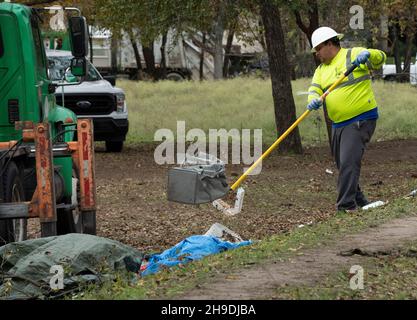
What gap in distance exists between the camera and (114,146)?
75.6 ft

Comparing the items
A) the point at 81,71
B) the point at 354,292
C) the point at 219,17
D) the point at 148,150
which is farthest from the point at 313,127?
the point at 354,292

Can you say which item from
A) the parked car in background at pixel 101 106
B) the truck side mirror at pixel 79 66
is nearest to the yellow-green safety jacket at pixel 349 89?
the truck side mirror at pixel 79 66

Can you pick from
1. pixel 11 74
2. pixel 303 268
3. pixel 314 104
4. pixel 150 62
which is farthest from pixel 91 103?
pixel 150 62

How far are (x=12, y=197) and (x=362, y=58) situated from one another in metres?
3.71

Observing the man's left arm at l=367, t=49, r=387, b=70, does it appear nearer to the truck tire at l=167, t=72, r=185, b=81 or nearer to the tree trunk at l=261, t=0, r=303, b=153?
the tree trunk at l=261, t=0, r=303, b=153

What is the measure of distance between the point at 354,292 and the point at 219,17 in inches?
565

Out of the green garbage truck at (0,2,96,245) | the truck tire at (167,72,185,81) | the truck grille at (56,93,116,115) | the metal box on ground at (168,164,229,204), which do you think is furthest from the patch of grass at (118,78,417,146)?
the metal box on ground at (168,164,229,204)

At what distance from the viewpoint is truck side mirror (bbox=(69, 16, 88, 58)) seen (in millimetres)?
10586

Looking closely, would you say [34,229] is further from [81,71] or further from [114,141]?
[114,141]

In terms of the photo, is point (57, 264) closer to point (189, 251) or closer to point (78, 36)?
point (189, 251)

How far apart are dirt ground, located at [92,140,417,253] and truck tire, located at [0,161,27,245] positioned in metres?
1.37

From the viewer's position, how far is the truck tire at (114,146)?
2297 cm

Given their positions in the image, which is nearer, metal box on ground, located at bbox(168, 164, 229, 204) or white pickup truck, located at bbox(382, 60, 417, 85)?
metal box on ground, located at bbox(168, 164, 229, 204)

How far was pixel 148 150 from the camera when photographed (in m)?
23.5
